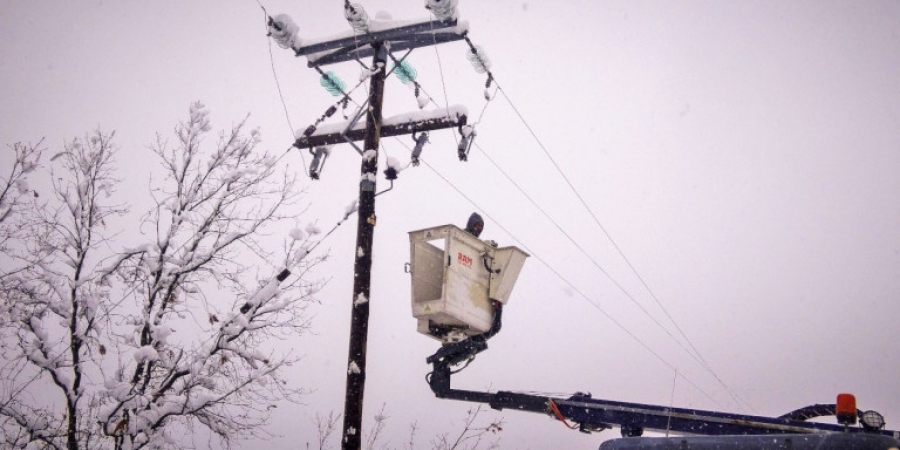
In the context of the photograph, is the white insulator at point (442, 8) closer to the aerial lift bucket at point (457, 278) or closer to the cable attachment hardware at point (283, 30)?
the cable attachment hardware at point (283, 30)

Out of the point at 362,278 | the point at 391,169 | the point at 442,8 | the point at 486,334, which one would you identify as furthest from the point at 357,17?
the point at 486,334

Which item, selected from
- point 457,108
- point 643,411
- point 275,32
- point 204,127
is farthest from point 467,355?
point 204,127

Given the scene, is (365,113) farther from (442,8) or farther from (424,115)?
(442,8)

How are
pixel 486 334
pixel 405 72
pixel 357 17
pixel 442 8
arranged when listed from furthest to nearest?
1. pixel 405 72
2. pixel 357 17
3. pixel 442 8
4. pixel 486 334

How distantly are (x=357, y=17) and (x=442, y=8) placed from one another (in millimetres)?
1173

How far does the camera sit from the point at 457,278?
6.01 meters

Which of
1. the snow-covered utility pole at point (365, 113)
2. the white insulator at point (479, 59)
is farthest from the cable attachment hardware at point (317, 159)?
the white insulator at point (479, 59)

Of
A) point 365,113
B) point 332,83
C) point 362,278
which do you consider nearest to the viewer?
point 362,278

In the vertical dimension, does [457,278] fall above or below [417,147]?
below

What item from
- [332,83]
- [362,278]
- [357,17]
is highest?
[357,17]

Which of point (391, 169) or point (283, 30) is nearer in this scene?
point (391, 169)

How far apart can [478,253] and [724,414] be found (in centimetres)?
316

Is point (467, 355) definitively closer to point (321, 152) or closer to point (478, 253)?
point (478, 253)

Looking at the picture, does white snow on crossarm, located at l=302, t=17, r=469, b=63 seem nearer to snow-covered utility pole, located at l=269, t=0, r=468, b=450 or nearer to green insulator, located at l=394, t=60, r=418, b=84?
snow-covered utility pole, located at l=269, t=0, r=468, b=450
